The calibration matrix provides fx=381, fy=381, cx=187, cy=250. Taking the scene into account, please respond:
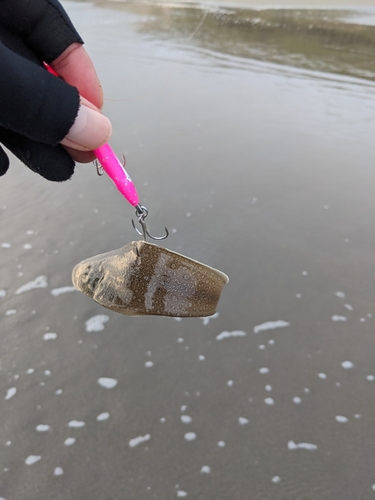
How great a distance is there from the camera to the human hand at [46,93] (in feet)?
3.91

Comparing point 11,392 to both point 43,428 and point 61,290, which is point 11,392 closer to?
point 43,428

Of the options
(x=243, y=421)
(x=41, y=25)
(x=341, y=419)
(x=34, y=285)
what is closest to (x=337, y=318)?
(x=341, y=419)

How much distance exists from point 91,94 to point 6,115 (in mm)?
481

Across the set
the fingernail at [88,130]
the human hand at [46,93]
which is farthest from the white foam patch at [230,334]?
the fingernail at [88,130]

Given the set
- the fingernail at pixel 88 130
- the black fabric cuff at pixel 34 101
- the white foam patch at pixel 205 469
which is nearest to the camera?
the black fabric cuff at pixel 34 101

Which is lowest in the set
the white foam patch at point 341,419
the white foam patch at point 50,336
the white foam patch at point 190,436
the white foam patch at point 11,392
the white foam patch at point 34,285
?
the white foam patch at point 341,419

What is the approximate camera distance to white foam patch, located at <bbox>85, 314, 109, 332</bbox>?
2.72 m

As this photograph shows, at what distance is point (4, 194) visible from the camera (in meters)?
3.96

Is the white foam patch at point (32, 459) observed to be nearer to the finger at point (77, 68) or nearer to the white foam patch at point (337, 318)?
the finger at point (77, 68)

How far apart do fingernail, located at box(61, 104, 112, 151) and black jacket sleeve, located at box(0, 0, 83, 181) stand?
29 millimetres

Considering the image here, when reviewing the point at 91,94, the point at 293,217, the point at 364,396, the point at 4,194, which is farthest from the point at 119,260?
the point at 4,194

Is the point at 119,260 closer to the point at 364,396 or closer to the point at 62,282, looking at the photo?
the point at 62,282

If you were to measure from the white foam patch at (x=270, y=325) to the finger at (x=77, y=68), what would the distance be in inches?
73.3

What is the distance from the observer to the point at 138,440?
7.07ft
